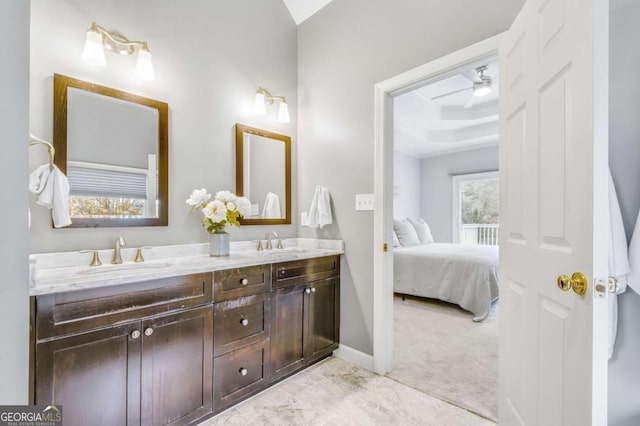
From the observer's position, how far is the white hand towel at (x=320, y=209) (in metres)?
2.40

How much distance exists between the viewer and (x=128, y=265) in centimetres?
162

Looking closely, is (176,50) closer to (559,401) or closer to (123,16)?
(123,16)

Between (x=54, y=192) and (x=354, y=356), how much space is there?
7.06ft

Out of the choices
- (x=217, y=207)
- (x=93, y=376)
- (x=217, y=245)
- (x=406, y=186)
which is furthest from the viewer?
(x=406, y=186)

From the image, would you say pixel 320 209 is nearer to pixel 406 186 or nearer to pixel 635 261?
pixel 635 261

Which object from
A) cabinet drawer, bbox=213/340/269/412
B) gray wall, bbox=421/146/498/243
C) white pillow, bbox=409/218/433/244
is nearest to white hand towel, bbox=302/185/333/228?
cabinet drawer, bbox=213/340/269/412

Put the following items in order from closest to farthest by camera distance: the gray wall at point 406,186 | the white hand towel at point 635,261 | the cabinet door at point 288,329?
1. the white hand towel at point 635,261
2. the cabinet door at point 288,329
3. the gray wall at point 406,186

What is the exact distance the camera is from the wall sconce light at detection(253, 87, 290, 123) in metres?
2.41

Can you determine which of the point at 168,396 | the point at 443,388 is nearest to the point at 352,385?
the point at 443,388

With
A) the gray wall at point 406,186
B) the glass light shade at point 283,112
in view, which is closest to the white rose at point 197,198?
the glass light shade at point 283,112

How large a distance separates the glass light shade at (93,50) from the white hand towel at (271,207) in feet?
4.58

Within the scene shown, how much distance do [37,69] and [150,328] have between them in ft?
4.77

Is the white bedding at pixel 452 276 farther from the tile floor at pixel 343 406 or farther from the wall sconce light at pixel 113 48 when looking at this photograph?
the wall sconce light at pixel 113 48

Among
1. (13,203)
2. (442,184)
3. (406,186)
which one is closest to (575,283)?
(13,203)
